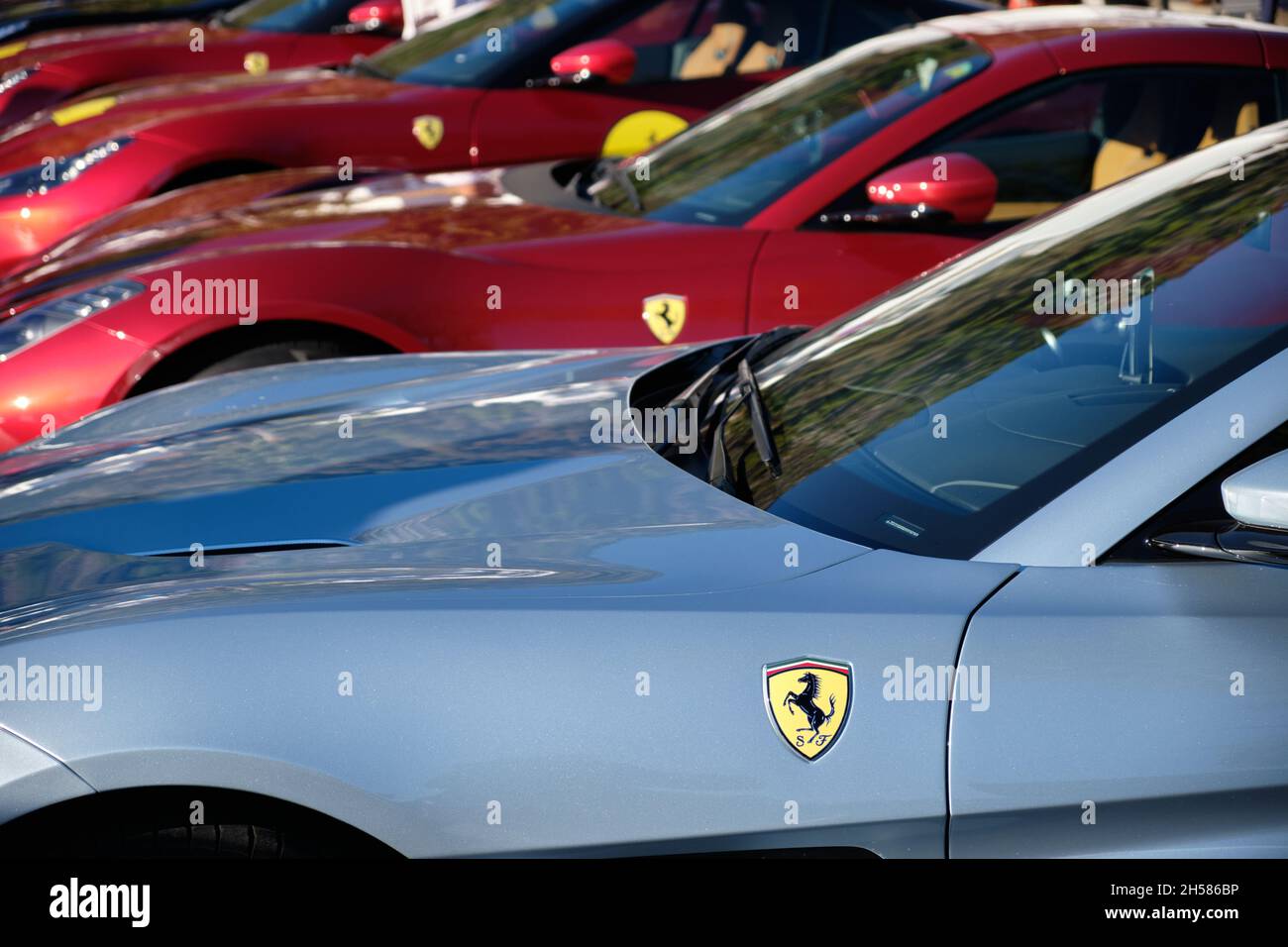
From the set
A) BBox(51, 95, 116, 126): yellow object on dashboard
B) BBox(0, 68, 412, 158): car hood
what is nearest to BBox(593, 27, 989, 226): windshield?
BBox(0, 68, 412, 158): car hood

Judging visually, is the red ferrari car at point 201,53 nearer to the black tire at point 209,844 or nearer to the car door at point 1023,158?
the car door at point 1023,158

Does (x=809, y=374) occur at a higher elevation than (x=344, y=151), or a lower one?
lower

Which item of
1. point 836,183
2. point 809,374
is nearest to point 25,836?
point 809,374

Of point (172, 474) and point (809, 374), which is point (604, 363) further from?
point (172, 474)

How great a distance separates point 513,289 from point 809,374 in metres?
1.45

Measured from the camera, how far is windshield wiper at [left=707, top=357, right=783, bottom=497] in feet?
6.93

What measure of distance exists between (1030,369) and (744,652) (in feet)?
2.42

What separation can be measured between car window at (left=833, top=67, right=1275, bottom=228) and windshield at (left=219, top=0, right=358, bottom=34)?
17.2 ft

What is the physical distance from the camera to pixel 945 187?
3570mm

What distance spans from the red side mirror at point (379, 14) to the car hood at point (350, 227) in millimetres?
3627

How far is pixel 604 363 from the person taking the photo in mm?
2822

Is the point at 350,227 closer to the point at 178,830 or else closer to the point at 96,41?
the point at 178,830

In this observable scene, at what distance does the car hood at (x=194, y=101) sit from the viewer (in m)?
5.83

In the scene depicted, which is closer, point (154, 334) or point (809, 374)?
point (809, 374)
